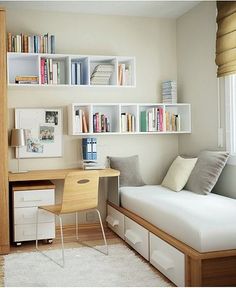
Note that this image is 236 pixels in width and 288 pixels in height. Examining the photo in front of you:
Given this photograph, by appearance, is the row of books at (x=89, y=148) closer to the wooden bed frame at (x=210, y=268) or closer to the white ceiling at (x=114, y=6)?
the white ceiling at (x=114, y=6)

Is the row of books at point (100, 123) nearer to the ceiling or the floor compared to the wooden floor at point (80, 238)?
nearer to the ceiling

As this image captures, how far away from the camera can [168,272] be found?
3.03 meters

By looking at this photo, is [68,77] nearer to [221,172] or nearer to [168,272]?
[221,172]

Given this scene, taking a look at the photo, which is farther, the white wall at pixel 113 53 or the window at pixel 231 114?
the white wall at pixel 113 53

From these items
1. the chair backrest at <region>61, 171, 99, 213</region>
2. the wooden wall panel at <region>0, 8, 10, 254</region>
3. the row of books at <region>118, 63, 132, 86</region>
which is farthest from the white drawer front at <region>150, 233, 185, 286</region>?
the row of books at <region>118, 63, 132, 86</region>

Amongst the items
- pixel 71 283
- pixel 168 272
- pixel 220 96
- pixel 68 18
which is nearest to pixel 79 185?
pixel 71 283

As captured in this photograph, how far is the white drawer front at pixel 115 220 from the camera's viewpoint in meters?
4.25

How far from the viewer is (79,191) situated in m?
3.68

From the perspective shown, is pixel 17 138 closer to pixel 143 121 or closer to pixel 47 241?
pixel 47 241

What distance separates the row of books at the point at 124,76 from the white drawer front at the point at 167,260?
203 centimetres

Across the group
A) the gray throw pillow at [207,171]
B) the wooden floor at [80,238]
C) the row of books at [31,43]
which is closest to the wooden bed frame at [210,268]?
the wooden floor at [80,238]

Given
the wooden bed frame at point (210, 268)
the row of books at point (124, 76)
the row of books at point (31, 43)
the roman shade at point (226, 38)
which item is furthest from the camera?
the row of books at point (124, 76)

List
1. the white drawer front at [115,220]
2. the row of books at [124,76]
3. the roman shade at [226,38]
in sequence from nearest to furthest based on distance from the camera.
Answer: the roman shade at [226,38]
the white drawer front at [115,220]
the row of books at [124,76]

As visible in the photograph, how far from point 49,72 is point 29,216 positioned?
1.60 m
